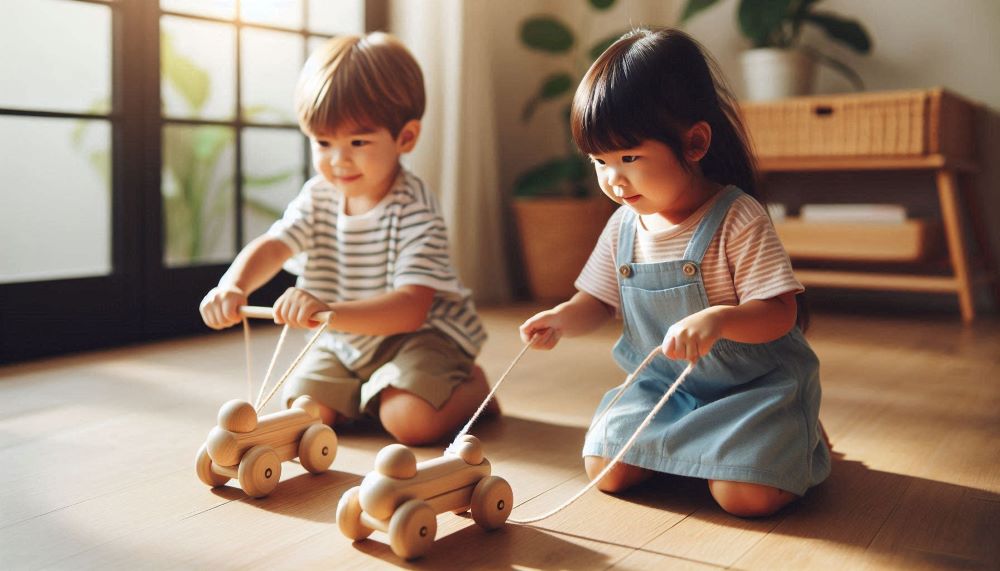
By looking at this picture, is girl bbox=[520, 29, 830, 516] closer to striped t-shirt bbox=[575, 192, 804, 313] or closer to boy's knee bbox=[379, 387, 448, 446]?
striped t-shirt bbox=[575, 192, 804, 313]

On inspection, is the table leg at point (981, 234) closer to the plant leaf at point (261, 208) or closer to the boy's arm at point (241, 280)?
the plant leaf at point (261, 208)

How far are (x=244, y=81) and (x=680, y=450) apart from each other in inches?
66.4

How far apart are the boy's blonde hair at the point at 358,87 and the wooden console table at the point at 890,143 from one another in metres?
1.44

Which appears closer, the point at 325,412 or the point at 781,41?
the point at 325,412

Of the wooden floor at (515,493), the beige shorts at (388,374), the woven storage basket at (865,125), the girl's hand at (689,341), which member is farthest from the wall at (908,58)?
the girl's hand at (689,341)

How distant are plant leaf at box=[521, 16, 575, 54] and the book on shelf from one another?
882 millimetres

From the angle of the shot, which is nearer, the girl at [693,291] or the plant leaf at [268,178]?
the girl at [693,291]

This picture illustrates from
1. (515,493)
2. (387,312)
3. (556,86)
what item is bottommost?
(515,493)

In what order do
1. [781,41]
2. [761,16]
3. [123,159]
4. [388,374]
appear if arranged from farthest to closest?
[781,41], [761,16], [123,159], [388,374]

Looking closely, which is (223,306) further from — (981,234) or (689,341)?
(981,234)

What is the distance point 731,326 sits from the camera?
3.20 ft

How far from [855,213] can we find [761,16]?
1.91 feet

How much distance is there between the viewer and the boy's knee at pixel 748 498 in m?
1.01

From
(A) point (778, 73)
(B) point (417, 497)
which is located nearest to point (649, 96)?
(B) point (417, 497)
